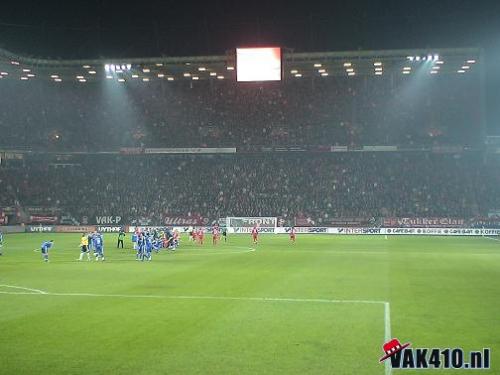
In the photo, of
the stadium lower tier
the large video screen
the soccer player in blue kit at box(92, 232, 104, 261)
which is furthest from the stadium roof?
the soccer player in blue kit at box(92, 232, 104, 261)

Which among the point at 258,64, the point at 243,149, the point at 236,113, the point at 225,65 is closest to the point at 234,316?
the point at 258,64

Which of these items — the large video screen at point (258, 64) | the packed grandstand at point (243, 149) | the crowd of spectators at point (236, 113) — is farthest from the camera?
the crowd of spectators at point (236, 113)

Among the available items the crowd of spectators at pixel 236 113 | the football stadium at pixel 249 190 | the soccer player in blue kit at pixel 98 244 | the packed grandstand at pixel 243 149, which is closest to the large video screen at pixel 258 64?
the football stadium at pixel 249 190

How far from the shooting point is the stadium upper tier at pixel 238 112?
73625 millimetres

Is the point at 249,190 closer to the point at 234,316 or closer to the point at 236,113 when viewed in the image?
the point at 236,113

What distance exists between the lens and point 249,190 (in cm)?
7344

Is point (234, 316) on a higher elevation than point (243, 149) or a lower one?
lower

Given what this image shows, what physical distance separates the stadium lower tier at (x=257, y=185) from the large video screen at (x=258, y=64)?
26936mm

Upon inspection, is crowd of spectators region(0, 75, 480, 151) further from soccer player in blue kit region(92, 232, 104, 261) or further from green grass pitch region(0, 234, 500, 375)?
green grass pitch region(0, 234, 500, 375)

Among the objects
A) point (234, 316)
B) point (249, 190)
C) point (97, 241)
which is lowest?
point (234, 316)

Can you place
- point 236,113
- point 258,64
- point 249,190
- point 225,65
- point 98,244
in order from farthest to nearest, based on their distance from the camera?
point 236,113 → point 249,190 → point 225,65 → point 258,64 → point 98,244

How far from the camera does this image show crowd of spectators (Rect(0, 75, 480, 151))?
244 feet

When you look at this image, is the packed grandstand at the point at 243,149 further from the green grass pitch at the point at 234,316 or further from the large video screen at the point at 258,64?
the green grass pitch at the point at 234,316

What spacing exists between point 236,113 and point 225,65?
56.9 ft
